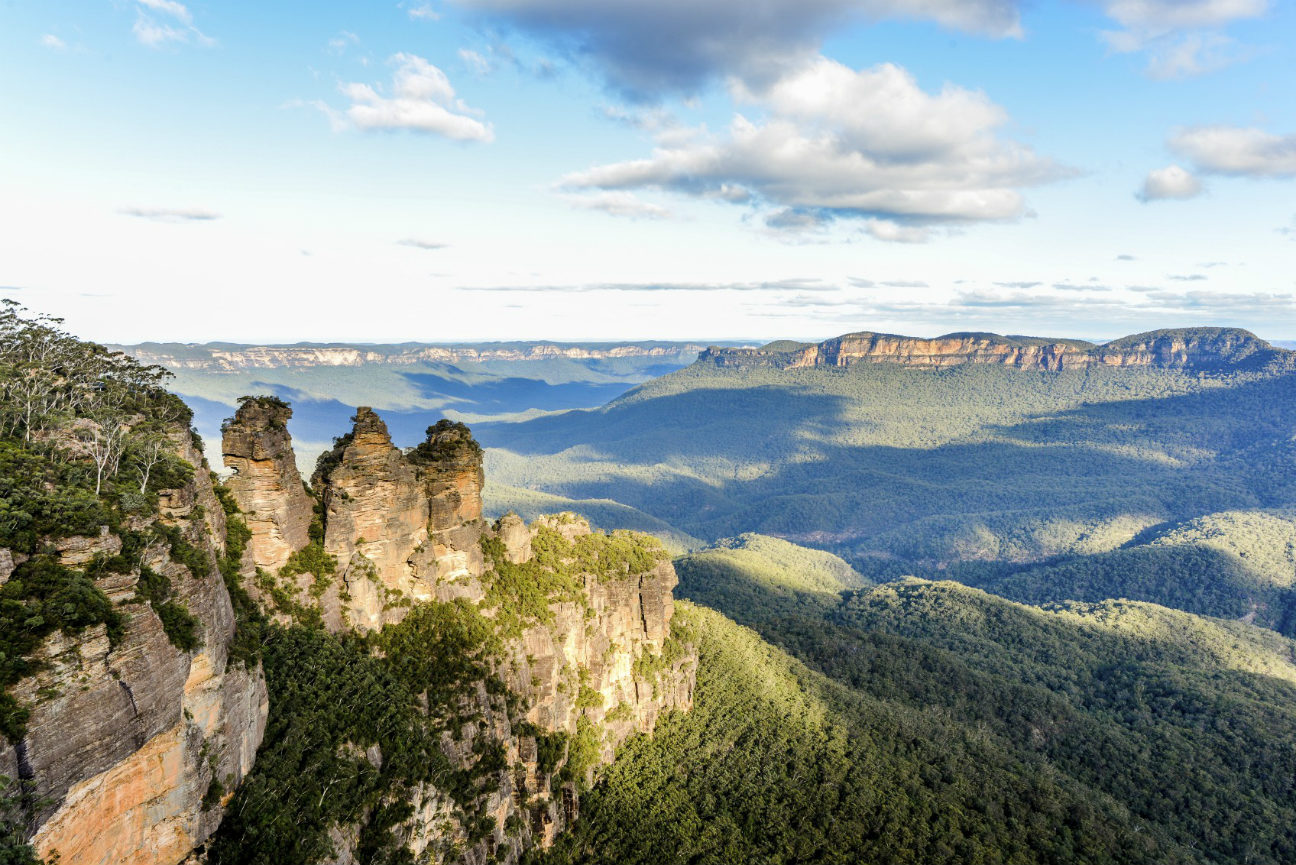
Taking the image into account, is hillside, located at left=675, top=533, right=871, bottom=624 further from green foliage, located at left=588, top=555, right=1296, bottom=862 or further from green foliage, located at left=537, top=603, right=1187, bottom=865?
green foliage, located at left=537, top=603, right=1187, bottom=865

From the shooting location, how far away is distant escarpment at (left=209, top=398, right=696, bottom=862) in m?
30.2

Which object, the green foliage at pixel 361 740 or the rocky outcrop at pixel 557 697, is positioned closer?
the green foliage at pixel 361 740

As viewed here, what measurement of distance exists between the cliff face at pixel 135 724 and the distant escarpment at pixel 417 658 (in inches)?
123

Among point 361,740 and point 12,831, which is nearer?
point 12,831

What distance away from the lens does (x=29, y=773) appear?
1706 cm

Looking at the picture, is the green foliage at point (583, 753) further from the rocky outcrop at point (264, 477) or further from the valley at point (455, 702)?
the rocky outcrop at point (264, 477)

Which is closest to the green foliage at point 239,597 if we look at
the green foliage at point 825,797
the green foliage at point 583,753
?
the green foliage at point 583,753

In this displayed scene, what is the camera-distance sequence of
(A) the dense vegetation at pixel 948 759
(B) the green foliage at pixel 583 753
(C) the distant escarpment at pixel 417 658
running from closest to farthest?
(C) the distant escarpment at pixel 417 658
(A) the dense vegetation at pixel 948 759
(B) the green foliage at pixel 583 753

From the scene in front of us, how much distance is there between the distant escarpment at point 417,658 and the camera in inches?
1190

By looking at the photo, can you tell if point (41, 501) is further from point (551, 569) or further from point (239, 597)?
point (551, 569)

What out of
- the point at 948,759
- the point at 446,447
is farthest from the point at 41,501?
the point at 948,759

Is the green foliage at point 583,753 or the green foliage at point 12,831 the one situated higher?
the green foliage at point 12,831

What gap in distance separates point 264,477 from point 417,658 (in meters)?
14.7

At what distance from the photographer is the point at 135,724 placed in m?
20.3
